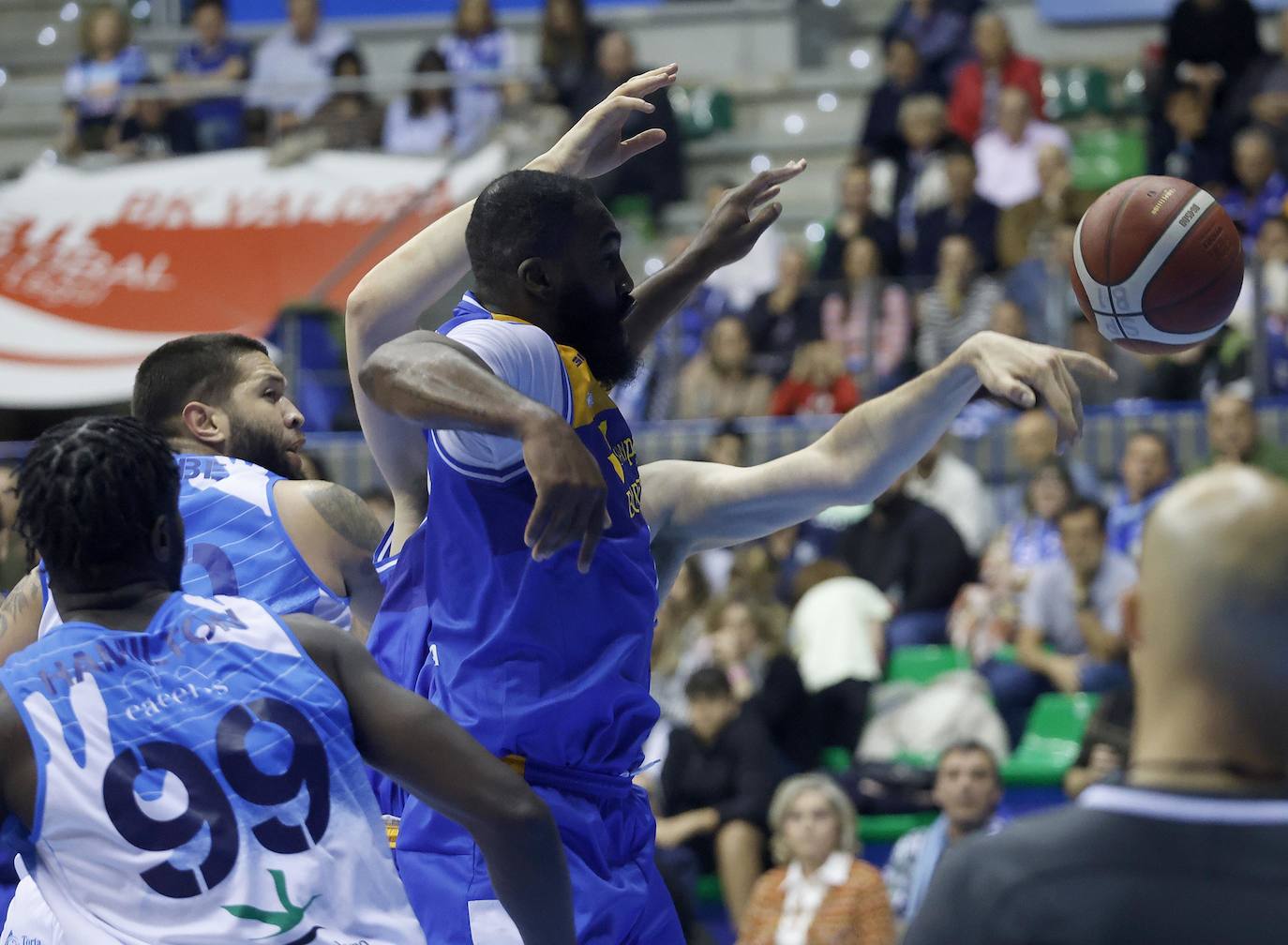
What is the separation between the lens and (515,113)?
13773mm

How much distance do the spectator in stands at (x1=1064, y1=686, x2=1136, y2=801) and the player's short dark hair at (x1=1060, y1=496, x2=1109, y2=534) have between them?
1.27m

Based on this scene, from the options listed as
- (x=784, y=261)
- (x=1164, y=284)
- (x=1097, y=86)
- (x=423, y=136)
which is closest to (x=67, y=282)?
(x=423, y=136)

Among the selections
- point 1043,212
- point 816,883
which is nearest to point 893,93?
point 1043,212

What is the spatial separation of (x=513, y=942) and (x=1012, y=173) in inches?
A: 392

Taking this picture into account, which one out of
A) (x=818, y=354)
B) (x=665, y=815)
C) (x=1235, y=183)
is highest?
(x=1235, y=183)

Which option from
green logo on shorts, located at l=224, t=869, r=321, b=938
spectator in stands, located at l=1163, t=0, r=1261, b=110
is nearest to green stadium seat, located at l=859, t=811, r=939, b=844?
spectator in stands, located at l=1163, t=0, r=1261, b=110

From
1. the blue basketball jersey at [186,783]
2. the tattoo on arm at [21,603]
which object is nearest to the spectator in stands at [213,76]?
the tattoo on arm at [21,603]

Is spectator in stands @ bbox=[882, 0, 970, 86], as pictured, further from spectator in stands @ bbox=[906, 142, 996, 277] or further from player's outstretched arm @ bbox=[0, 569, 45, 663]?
player's outstretched arm @ bbox=[0, 569, 45, 663]

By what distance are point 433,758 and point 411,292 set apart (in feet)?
4.93

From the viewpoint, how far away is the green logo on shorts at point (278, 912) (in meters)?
2.93

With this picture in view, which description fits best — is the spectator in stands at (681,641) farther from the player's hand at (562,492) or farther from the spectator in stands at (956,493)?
the player's hand at (562,492)

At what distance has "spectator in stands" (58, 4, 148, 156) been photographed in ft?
48.0

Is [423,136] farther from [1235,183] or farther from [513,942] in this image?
[513,942]

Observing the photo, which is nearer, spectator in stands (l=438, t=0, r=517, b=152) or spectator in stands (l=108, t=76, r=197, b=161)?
spectator in stands (l=438, t=0, r=517, b=152)
